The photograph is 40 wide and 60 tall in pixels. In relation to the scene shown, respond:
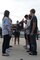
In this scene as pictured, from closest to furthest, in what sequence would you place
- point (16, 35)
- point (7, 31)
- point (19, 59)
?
1. point (19, 59)
2. point (7, 31)
3. point (16, 35)

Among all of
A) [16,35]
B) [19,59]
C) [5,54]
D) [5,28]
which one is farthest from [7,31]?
[16,35]

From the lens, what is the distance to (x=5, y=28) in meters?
11.8

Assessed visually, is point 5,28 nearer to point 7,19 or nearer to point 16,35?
point 7,19

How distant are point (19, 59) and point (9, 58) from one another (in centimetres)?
56

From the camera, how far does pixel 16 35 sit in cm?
1841

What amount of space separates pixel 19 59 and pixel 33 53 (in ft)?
6.12

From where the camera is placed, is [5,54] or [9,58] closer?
[9,58]

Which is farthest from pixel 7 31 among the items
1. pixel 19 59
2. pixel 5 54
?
pixel 19 59

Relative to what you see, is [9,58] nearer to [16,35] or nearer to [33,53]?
[33,53]

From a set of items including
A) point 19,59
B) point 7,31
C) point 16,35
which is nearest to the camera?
point 19,59

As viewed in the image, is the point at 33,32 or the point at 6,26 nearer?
the point at 6,26

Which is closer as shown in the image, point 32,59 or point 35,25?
point 32,59

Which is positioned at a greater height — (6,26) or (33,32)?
(6,26)

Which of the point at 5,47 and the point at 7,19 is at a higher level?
the point at 7,19
